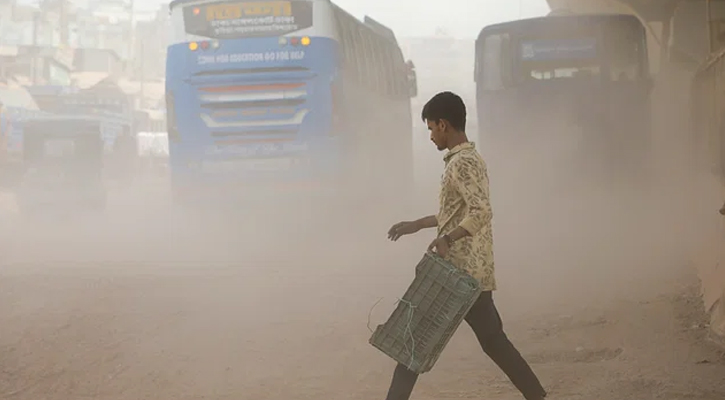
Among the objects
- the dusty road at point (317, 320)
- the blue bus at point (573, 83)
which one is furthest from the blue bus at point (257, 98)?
the blue bus at point (573, 83)

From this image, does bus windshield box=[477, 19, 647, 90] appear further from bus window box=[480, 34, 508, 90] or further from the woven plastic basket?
the woven plastic basket

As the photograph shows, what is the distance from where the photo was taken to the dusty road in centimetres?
531

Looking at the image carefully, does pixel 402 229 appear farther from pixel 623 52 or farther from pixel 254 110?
pixel 623 52

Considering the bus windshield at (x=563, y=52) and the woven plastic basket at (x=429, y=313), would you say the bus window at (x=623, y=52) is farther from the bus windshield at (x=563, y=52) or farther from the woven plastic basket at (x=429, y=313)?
the woven plastic basket at (x=429, y=313)

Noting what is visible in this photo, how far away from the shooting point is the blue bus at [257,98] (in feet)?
39.2

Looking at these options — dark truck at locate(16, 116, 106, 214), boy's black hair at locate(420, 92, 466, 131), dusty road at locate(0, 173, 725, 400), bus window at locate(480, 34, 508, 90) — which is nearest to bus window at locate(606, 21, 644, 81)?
bus window at locate(480, 34, 508, 90)

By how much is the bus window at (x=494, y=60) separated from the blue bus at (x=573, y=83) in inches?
0.6

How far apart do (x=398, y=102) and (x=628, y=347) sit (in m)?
11.5

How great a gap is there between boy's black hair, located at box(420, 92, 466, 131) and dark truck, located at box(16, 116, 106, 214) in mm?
13258

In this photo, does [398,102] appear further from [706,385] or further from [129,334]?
[706,385]

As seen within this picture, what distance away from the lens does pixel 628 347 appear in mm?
5781

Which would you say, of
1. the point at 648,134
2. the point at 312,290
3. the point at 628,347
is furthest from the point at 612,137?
the point at 628,347

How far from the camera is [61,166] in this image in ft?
54.6

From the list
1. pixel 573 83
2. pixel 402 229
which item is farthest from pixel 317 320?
pixel 573 83
